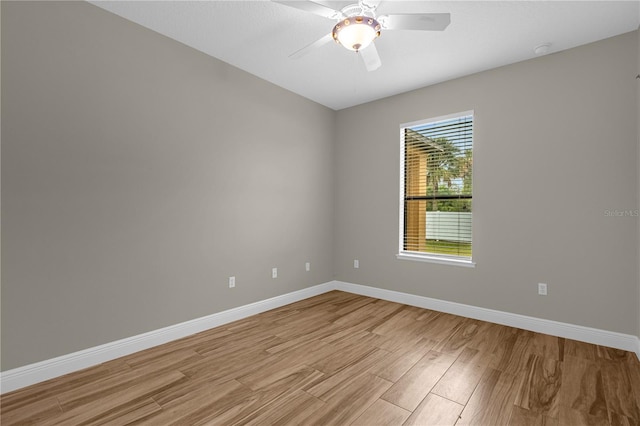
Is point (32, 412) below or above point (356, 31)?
below

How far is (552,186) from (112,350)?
4.23 meters

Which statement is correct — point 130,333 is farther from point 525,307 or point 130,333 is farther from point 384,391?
point 525,307

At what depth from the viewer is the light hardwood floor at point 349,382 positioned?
1.75 meters

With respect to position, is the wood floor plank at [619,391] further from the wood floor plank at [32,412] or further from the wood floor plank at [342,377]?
the wood floor plank at [32,412]

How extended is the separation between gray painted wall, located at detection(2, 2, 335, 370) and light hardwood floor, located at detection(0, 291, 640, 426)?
0.44 meters

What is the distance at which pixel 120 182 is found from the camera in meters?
2.46

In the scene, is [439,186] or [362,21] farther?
[439,186]

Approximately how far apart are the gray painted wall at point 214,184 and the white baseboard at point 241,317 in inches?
2.7

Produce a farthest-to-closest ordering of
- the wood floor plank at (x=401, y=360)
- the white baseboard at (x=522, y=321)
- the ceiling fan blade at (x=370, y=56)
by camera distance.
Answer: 1. the white baseboard at (x=522, y=321)
2. the ceiling fan blade at (x=370, y=56)
3. the wood floor plank at (x=401, y=360)

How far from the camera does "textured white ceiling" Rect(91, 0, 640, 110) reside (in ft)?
7.55

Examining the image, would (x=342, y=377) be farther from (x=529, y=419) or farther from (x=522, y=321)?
(x=522, y=321)

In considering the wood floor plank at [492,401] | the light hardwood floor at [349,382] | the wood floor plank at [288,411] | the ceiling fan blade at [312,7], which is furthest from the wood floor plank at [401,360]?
the ceiling fan blade at [312,7]

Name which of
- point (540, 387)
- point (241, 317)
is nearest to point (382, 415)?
point (540, 387)

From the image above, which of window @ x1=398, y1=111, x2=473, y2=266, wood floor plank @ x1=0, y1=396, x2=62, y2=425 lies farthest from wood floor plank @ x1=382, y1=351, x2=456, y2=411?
wood floor plank @ x1=0, y1=396, x2=62, y2=425
